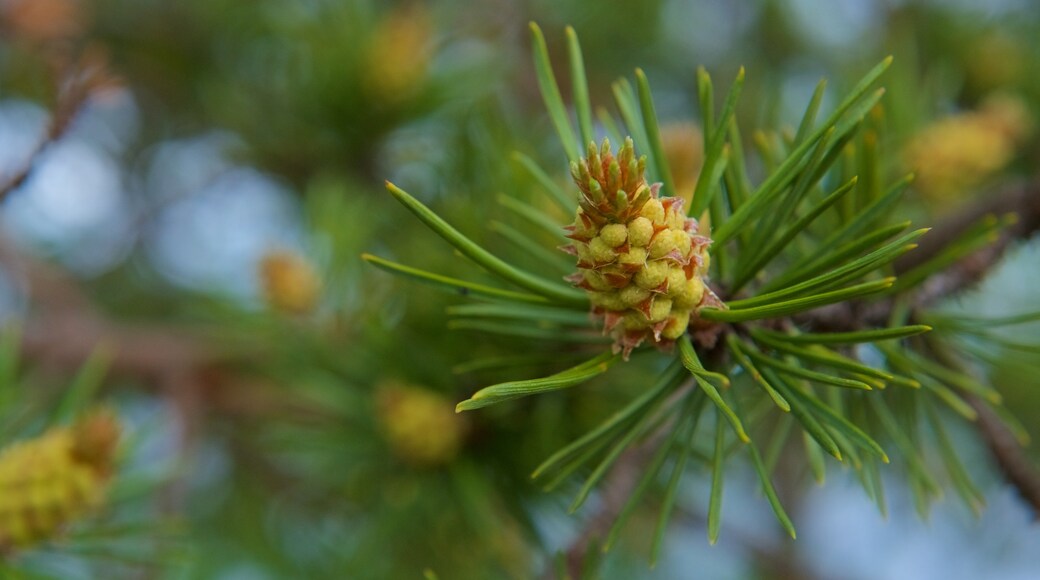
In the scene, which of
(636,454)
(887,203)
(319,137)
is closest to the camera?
(887,203)

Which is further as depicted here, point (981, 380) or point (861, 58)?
point (861, 58)

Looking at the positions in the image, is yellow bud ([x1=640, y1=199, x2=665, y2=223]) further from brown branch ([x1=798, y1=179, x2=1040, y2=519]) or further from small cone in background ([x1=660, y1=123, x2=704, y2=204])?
small cone in background ([x1=660, y1=123, x2=704, y2=204])

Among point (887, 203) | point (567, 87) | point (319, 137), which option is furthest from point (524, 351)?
point (567, 87)

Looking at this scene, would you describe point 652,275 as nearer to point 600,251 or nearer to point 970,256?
point 600,251

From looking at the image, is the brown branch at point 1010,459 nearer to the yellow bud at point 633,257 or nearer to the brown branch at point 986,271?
the brown branch at point 986,271

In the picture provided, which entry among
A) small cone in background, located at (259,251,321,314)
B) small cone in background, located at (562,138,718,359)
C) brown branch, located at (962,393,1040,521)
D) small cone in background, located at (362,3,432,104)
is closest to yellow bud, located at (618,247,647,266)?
small cone in background, located at (562,138,718,359)

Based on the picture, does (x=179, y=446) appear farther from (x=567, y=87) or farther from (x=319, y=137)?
(x=567, y=87)

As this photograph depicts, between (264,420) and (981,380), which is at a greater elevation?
(981,380)

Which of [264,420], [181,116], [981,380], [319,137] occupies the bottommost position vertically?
[264,420]
